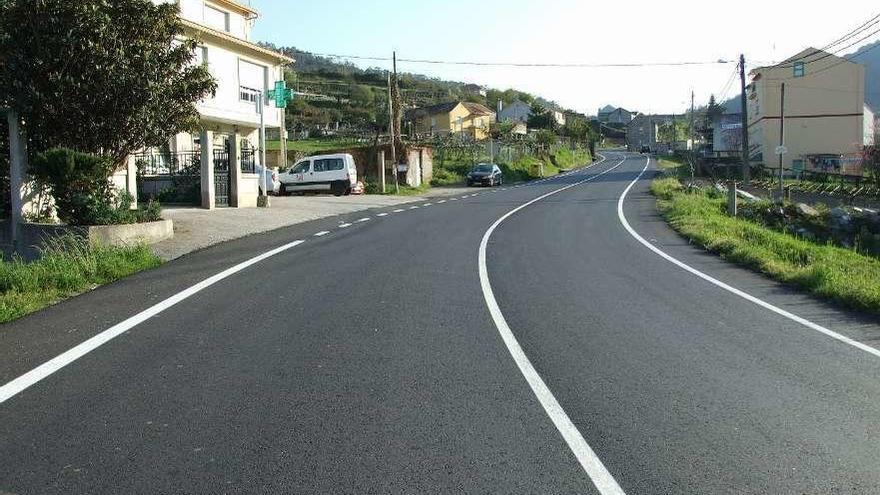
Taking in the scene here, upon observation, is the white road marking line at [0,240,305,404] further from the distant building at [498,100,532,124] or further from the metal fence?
the distant building at [498,100,532,124]

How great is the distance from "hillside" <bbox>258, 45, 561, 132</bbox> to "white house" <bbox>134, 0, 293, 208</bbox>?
80.2 ft

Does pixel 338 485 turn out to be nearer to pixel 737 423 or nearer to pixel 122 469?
pixel 122 469

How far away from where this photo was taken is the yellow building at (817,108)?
62344 millimetres

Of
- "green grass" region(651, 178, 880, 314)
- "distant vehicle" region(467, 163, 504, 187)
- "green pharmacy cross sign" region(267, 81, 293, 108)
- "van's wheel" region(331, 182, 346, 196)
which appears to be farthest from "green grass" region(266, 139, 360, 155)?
"green grass" region(651, 178, 880, 314)

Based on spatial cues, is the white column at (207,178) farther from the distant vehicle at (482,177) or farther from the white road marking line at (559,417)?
the distant vehicle at (482,177)

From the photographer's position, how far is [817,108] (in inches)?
2498

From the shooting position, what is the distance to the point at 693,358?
705cm

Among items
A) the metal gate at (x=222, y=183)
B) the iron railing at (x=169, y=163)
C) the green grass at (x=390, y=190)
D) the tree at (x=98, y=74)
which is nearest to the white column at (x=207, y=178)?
the metal gate at (x=222, y=183)

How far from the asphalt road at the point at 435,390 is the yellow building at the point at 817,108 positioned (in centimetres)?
5863

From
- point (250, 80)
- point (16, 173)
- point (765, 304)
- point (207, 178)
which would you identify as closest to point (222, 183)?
point (207, 178)

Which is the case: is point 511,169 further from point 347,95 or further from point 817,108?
point 347,95

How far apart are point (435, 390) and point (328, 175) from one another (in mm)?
29868

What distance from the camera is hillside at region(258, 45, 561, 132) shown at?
292 feet

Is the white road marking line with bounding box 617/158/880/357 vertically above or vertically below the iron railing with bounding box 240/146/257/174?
below
